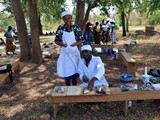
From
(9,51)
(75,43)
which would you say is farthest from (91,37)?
(75,43)

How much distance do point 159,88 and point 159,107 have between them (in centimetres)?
55

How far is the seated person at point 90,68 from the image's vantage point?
414cm

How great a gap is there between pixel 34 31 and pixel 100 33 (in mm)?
3731

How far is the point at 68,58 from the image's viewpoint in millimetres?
4492

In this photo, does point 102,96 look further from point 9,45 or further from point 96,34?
point 9,45

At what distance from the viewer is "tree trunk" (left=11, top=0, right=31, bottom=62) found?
9.00 meters

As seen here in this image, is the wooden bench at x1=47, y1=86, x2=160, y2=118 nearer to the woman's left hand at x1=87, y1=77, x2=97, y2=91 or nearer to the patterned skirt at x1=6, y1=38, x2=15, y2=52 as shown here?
the woman's left hand at x1=87, y1=77, x2=97, y2=91

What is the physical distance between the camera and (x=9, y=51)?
13344 millimetres

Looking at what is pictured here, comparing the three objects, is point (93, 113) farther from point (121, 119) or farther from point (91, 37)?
point (91, 37)

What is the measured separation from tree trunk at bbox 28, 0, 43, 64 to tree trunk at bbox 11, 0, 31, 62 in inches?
15.0

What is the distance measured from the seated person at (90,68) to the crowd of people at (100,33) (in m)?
7.26

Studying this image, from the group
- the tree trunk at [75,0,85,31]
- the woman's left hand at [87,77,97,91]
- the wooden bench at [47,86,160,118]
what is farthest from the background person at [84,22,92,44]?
the wooden bench at [47,86,160,118]

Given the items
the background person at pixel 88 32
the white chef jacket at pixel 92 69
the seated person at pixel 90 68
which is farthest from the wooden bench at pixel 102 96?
the background person at pixel 88 32

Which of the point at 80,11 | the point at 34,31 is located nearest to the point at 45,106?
the point at 34,31
